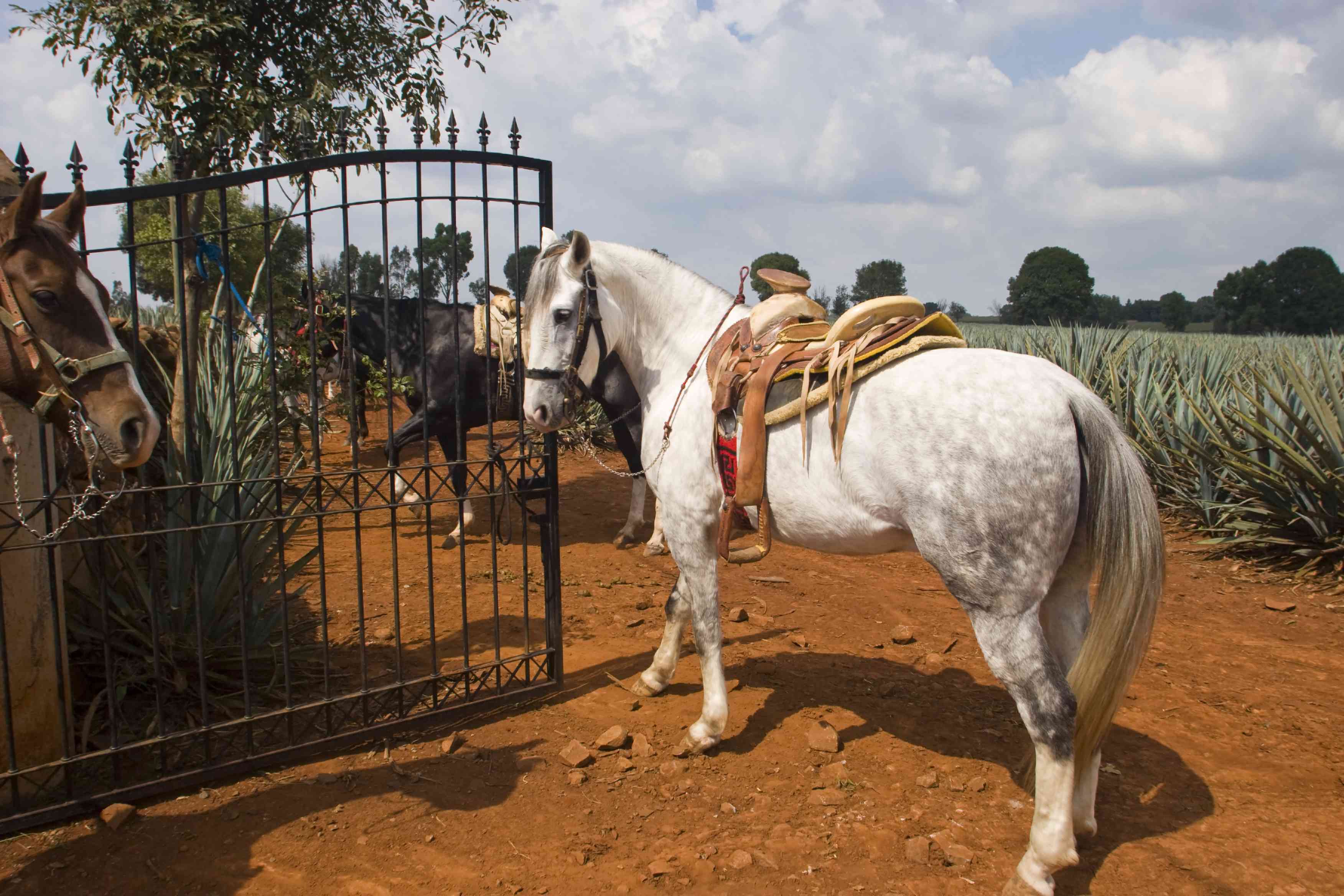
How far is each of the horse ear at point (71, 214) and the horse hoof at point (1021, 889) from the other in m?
3.42

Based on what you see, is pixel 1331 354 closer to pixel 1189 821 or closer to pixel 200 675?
pixel 1189 821

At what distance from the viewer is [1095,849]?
2.88 metres

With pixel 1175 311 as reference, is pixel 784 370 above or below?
below

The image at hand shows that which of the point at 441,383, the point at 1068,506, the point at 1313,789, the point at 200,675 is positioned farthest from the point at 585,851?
the point at 441,383

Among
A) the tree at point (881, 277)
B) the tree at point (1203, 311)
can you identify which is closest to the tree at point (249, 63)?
the tree at point (881, 277)

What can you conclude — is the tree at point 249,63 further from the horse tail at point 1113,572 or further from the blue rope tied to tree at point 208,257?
the horse tail at point 1113,572

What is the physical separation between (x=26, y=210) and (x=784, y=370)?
2369 millimetres

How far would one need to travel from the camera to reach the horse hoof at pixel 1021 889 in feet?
8.34

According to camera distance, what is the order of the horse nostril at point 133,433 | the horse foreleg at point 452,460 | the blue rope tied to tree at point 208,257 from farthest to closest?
the horse foreleg at point 452,460, the blue rope tied to tree at point 208,257, the horse nostril at point 133,433

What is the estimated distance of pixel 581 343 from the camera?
Result: 3.60 meters

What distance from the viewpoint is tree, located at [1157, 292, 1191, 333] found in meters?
58.7

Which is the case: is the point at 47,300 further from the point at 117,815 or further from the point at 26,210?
the point at 117,815

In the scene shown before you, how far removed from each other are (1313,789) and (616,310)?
138 inches

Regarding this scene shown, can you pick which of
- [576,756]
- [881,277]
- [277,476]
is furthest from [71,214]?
[881,277]
